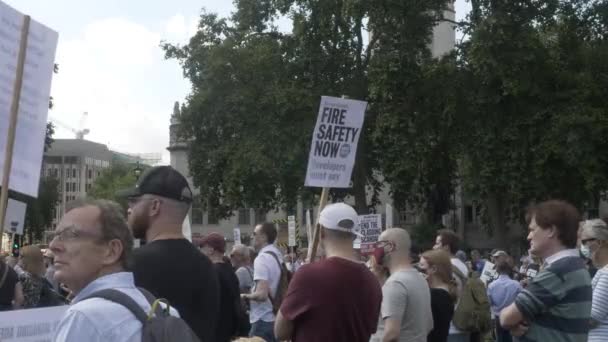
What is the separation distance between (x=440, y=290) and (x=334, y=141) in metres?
1.81

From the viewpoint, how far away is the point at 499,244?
35.8 meters

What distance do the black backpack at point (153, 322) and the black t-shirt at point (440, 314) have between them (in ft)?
15.8

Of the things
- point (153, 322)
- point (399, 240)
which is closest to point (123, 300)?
point (153, 322)

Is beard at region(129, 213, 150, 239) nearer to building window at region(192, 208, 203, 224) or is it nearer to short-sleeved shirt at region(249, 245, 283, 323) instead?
short-sleeved shirt at region(249, 245, 283, 323)

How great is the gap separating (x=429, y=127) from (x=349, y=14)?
488cm

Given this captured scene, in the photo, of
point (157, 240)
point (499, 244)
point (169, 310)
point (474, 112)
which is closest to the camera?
point (169, 310)

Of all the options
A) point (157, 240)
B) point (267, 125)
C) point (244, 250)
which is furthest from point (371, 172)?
point (157, 240)

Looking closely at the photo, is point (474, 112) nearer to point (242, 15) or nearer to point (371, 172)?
point (371, 172)

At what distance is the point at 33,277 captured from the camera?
10.3 meters

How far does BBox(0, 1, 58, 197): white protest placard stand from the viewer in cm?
527

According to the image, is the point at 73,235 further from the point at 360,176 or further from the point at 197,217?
the point at 197,217

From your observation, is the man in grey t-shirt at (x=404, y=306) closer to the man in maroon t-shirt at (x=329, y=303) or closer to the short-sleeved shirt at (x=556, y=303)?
the man in maroon t-shirt at (x=329, y=303)

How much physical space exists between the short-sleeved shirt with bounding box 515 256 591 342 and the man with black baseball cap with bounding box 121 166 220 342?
161 centimetres

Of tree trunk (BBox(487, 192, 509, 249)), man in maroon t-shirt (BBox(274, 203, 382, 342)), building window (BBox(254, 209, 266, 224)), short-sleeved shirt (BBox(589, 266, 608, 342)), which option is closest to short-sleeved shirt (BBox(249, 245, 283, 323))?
short-sleeved shirt (BBox(589, 266, 608, 342))
